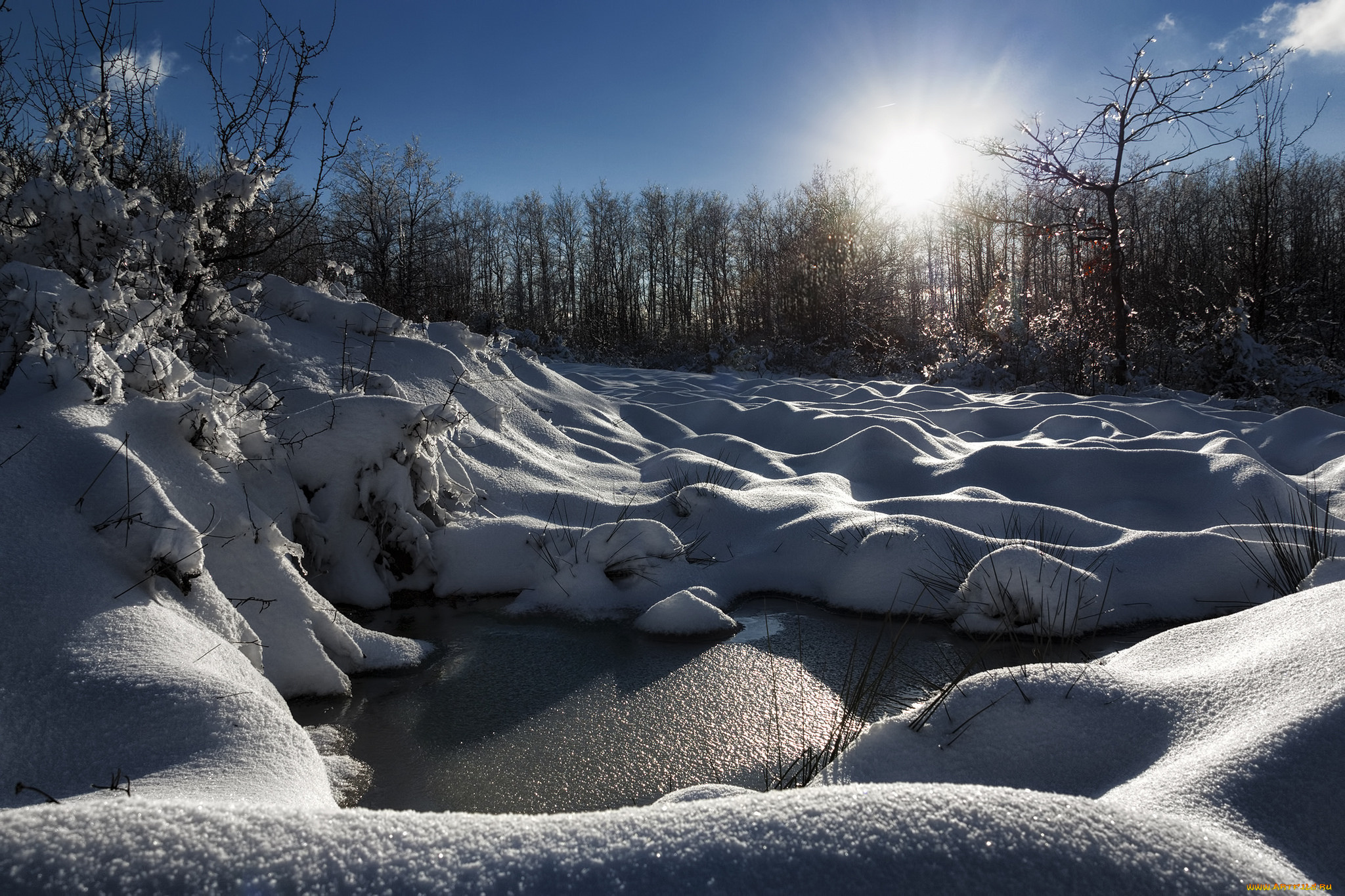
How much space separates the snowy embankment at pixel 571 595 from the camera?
703mm

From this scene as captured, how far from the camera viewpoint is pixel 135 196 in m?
3.14

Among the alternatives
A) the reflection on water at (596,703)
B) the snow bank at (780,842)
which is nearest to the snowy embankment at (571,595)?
the snow bank at (780,842)

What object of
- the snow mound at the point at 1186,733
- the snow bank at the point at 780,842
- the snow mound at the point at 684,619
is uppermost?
the snow bank at the point at 780,842

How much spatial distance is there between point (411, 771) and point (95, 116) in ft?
11.7

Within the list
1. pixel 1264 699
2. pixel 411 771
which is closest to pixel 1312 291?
pixel 1264 699

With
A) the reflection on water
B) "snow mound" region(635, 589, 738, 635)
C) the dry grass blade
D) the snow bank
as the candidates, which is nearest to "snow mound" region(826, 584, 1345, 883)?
the snow bank

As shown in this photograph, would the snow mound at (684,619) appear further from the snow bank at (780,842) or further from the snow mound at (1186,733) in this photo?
the snow bank at (780,842)

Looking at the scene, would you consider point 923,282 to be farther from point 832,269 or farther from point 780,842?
point 780,842

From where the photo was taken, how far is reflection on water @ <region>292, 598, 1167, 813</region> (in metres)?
1.77

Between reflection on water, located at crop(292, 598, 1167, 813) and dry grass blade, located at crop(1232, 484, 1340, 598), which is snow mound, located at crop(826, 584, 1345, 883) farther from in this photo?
dry grass blade, located at crop(1232, 484, 1340, 598)

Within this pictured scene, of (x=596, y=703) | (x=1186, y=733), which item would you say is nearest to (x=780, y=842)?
(x=1186, y=733)

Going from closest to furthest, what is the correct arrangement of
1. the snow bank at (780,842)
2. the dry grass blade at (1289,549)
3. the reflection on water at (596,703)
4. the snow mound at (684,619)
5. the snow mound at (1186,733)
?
the snow bank at (780,842), the snow mound at (1186,733), the reflection on water at (596,703), the dry grass blade at (1289,549), the snow mound at (684,619)

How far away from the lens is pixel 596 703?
87.0 inches

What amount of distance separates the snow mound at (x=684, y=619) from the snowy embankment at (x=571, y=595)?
0.05 feet
